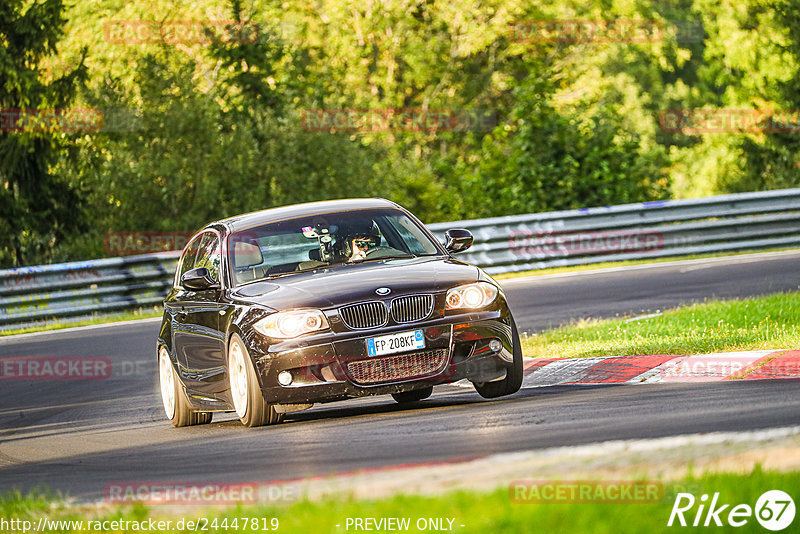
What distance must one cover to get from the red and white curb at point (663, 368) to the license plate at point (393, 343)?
7.35 ft

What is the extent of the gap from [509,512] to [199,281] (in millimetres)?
5935

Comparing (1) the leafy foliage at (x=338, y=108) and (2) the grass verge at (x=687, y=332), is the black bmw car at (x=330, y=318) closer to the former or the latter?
Result: (2) the grass verge at (x=687, y=332)

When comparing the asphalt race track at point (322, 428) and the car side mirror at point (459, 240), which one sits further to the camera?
the car side mirror at point (459, 240)

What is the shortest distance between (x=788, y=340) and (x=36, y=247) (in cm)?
2115

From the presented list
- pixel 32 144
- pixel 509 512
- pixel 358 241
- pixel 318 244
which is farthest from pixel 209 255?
pixel 32 144

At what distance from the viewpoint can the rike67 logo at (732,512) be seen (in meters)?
4.74

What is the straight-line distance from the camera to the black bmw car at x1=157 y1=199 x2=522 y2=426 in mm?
9320

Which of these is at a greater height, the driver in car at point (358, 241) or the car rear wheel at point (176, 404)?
the driver in car at point (358, 241)

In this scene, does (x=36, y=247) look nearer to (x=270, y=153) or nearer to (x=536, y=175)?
(x=270, y=153)

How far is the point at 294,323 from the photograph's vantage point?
938 cm

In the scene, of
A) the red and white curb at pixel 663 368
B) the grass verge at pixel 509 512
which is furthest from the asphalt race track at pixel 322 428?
the grass verge at pixel 509 512

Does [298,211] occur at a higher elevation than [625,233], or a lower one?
higher

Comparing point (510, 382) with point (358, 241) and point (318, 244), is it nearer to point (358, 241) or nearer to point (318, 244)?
point (358, 241)

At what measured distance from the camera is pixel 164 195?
101ft
